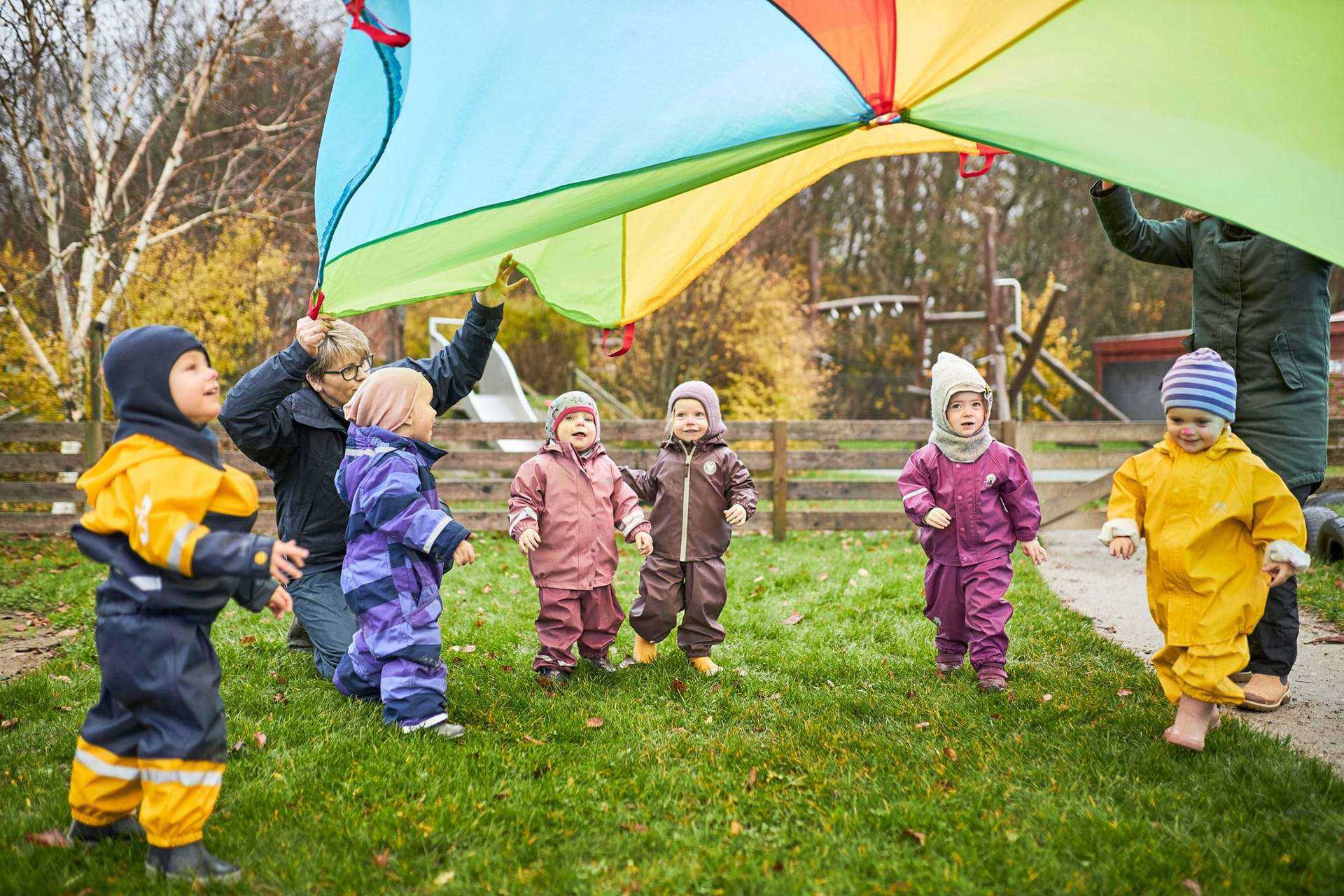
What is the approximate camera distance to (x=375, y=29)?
2.82 meters

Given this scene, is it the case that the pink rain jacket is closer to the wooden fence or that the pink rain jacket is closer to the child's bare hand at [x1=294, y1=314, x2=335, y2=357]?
the child's bare hand at [x1=294, y1=314, x2=335, y2=357]

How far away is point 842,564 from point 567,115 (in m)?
5.83

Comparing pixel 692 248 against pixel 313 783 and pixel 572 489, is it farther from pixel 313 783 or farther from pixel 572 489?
pixel 313 783

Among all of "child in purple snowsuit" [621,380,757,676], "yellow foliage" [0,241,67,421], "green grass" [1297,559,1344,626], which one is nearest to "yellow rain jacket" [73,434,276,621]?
"child in purple snowsuit" [621,380,757,676]

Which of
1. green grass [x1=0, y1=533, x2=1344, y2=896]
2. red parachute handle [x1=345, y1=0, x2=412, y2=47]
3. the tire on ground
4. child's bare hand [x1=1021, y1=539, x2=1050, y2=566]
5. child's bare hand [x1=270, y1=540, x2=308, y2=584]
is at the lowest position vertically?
green grass [x1=0, y1=533, x2=1344, y2=896]

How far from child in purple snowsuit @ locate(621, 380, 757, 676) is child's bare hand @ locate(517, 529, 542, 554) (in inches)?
27.4

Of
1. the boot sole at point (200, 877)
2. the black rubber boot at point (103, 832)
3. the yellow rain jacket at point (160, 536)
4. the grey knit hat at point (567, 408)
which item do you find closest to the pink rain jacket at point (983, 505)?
the grey knit hat at point (567, 408)

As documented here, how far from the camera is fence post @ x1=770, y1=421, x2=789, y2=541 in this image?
33.0 feet

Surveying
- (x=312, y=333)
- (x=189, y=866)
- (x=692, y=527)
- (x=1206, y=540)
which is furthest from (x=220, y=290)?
(x=1206, y=540)

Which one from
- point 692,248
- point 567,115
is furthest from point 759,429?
point 567,115

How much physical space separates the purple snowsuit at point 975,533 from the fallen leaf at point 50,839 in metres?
3.67

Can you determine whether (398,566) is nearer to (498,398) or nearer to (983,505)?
(983,505)

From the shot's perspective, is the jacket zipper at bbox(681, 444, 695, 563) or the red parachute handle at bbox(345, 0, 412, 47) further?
the jacket zipper at bbox(681, 444, 695, 563)

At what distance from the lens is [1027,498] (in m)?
4.57
